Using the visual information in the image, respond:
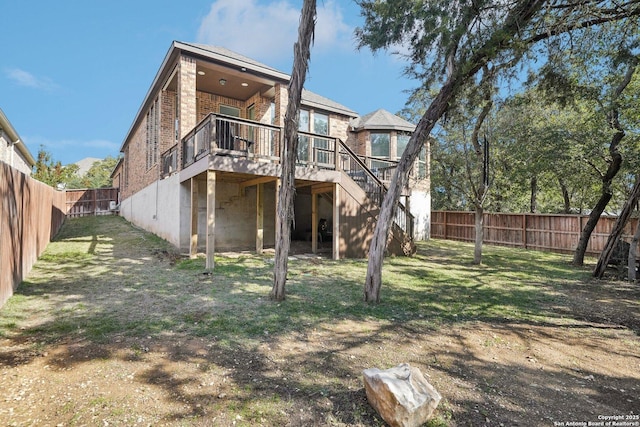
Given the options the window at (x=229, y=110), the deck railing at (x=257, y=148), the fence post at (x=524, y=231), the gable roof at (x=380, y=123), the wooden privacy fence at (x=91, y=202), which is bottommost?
the fence post at (x=524, y=231)

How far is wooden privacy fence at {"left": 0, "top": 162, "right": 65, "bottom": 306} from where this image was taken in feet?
15.8

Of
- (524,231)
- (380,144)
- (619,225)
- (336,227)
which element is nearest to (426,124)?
A: (336,227)

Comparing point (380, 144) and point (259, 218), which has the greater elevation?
point (380, 144)

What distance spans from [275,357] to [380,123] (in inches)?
593

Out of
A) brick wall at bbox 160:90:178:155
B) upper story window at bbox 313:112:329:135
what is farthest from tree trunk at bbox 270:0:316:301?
upper story window at bbox 313:112:329:135

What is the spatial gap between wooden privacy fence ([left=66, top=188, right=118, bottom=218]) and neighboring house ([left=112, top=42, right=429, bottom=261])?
1124 centimetres

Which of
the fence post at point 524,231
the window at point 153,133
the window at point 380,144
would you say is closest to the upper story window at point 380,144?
the window at point 380,144

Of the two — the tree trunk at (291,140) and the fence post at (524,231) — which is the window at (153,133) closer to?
the tree trunk at (291,140)

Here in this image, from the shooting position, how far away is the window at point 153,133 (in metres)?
12.1

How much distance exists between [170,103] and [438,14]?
911 centimetres

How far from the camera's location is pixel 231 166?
26.4 feet

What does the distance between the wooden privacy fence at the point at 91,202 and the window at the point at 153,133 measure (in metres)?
12.4

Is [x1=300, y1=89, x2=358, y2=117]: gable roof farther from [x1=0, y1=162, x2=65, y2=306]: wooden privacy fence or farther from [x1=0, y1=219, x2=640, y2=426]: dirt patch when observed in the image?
[x1=0, y1=219, x2=640, y2=426]: dirt patch

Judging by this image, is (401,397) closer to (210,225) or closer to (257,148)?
(210,225)
